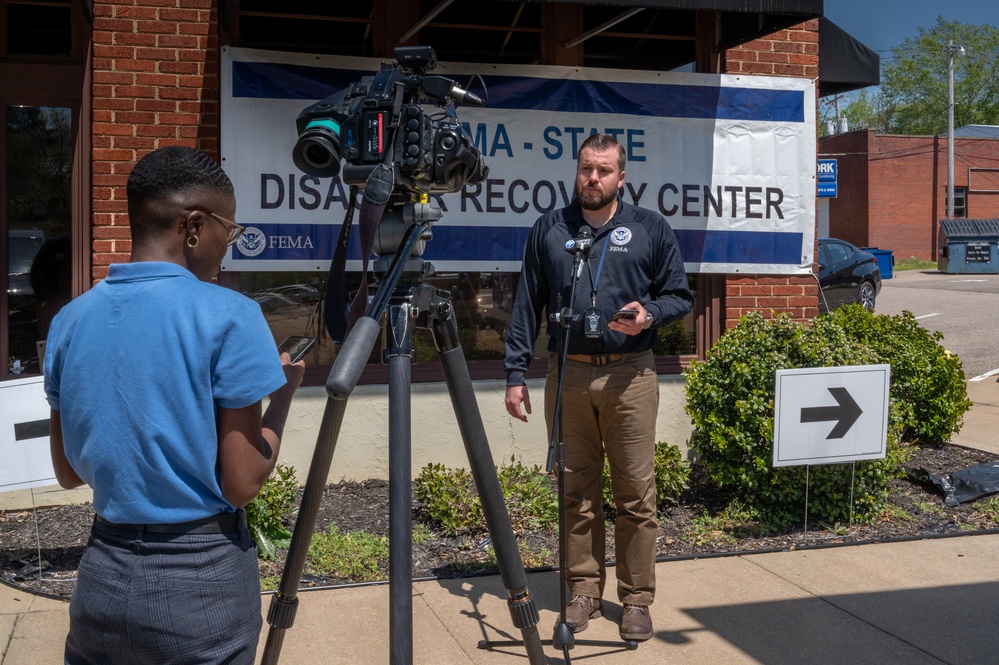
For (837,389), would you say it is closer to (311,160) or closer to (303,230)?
(303,230)

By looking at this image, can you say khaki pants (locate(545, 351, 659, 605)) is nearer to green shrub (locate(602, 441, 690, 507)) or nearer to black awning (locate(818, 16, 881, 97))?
green shrub (locate(602, 441, 690, 507))

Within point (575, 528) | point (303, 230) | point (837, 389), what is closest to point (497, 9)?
point (303, 230)

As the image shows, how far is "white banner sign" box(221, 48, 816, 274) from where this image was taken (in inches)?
248

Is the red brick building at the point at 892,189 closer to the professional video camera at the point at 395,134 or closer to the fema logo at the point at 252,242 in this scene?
the fema logo at the point at 252,242

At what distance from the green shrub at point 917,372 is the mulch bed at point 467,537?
3.49 ft

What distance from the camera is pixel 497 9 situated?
22.5 feet

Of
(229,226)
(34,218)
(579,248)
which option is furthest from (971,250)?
(229,226)

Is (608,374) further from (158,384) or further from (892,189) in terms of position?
(892,189)

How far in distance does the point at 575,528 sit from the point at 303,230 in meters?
2.82

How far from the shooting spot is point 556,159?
6812 millimetres

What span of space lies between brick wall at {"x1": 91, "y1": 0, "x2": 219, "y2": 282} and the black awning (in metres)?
4.59

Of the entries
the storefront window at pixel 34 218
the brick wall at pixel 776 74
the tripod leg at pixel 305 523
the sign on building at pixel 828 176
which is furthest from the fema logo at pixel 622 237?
the sign on building at pixel 828 176

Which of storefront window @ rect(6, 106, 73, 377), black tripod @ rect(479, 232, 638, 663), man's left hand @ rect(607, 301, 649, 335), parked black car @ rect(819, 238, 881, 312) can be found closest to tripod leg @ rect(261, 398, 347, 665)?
black tripod @ rect(479, 232, 638, 663)

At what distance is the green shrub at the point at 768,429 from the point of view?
19.7 ft
